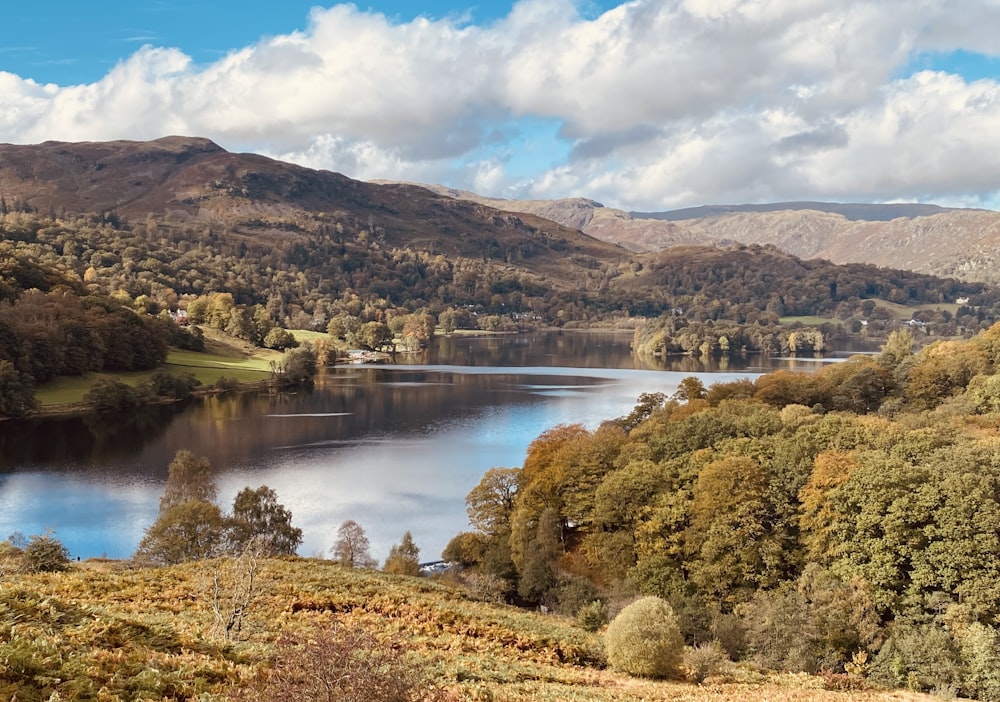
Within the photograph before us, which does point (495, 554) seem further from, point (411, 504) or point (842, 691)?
point (842, 691)

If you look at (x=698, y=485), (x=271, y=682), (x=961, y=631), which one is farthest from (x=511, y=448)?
(x=271, y=682)

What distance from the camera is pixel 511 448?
6831 centimetres

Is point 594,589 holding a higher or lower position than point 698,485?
lower

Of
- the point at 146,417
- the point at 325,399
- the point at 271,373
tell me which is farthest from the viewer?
the point at 271,373

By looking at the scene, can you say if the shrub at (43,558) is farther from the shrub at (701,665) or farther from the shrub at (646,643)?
the shrub at (701,665)

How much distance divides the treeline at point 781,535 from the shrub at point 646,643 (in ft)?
21.3

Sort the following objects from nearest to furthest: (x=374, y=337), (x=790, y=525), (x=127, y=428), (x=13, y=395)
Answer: (x=790, y=525) < (x=127, y=428) < (x=13, y=395) < (x=374, y=337)

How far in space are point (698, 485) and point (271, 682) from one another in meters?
28.9

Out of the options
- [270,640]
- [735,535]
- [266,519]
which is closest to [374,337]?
[266,519]

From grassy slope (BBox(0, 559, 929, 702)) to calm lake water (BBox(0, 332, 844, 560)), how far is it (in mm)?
17365

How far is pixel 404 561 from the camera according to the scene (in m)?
35.8

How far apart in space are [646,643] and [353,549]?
22.2 meters

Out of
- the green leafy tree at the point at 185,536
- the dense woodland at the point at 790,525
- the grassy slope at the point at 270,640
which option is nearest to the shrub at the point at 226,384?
the dense woodland at the point at 790,525

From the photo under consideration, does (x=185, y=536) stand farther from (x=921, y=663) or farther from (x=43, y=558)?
(x=921, y=663)
